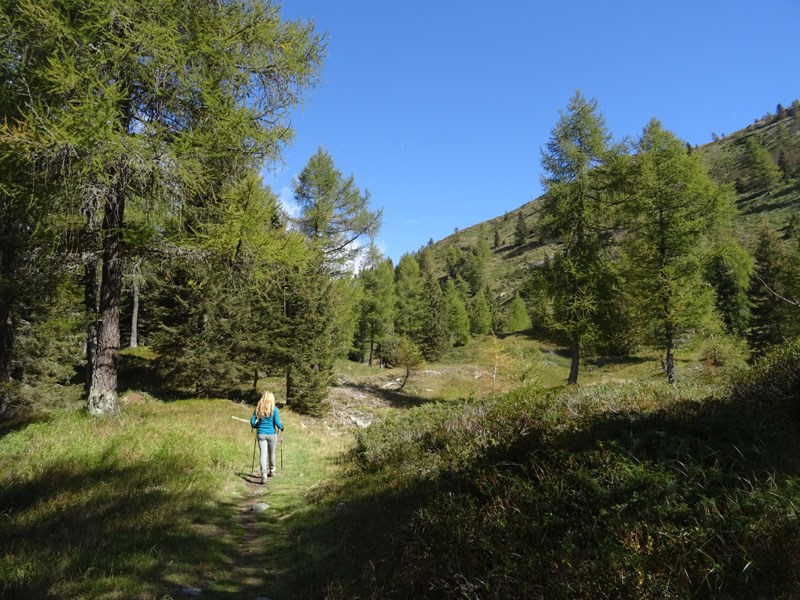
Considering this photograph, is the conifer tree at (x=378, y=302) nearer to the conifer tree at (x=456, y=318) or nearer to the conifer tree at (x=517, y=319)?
the conifer tree at (x=456, y=318)

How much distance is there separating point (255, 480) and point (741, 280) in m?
62.8

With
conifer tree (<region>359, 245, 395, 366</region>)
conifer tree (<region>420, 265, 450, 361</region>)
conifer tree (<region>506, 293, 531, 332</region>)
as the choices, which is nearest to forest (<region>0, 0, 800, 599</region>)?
conifer tree (<region>359, 245, 395, 366</region>)

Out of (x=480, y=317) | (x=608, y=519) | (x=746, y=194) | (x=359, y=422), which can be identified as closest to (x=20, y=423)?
(x=608, y=519)

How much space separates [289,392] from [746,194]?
122 meters

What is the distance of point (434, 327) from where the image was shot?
5050 centimetres

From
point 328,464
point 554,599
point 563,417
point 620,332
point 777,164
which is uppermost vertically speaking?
point 777,164

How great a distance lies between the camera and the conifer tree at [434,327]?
4931 cm

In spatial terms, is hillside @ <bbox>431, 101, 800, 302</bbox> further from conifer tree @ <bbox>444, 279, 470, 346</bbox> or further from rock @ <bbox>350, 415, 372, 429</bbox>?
rock @ <bbox>350, 415, 372, 429</bbox>

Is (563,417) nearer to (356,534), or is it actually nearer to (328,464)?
→ (356,534)

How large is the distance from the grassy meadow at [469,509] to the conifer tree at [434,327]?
41.5m

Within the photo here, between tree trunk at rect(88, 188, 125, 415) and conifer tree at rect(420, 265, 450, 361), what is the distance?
40834 mm

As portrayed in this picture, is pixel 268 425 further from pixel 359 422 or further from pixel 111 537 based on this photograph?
pixel 359 422

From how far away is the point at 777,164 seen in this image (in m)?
99.9

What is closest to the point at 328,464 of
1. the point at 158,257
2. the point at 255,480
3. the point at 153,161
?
the point at 255,480
